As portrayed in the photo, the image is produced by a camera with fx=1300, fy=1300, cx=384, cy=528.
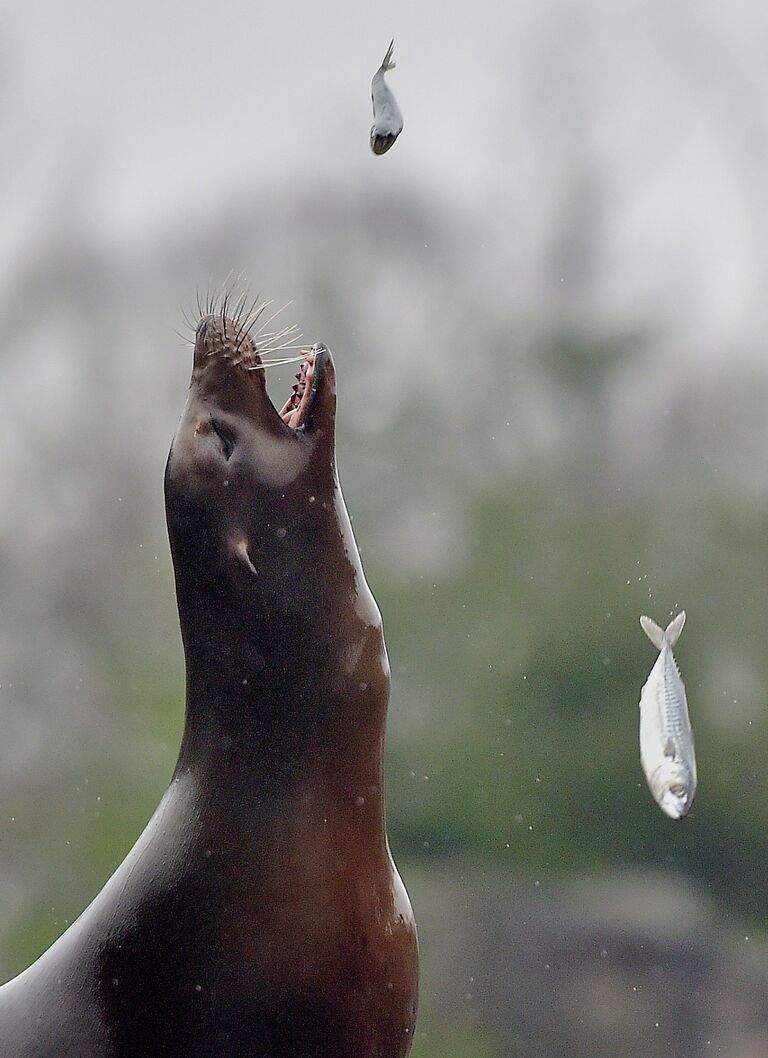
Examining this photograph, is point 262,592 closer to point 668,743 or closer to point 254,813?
point 254,813

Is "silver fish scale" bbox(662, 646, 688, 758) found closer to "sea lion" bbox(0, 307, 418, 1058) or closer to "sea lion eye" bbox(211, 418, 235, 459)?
"sea lion" bbox(0, 307, 418, 1058)

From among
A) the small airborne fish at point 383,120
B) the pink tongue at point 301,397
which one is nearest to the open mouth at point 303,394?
the pink tongue at point 301,397

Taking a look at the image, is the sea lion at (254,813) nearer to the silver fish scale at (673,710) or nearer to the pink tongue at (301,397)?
the pink tongue at (301,397)

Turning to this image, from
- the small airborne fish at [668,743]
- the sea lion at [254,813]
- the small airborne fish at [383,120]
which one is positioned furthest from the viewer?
the small airborne fish at [383,120]

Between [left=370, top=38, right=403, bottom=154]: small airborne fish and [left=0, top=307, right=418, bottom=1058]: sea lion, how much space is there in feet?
1.31

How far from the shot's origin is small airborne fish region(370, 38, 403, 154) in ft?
5.31

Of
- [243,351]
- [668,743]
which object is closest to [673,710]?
[668,743]

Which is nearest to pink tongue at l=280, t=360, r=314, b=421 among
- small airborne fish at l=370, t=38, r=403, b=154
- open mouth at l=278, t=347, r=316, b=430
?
open mouth at l=278, t=347, r=316, b=430

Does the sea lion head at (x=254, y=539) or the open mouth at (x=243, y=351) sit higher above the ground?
the open mouth at (x=243, y=351)

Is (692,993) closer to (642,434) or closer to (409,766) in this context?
(409,766)

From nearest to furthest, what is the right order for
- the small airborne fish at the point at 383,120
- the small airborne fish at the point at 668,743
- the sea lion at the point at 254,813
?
the sea lion at the point at 254,813
the small airborne fish at the point at 668,743
the small airborne fish at the point at 383,120

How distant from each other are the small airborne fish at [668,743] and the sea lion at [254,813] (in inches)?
13.5

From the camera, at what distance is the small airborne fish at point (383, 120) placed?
162cm

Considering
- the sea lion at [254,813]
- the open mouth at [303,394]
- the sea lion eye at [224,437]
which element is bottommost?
the sea lion at [254,813]
